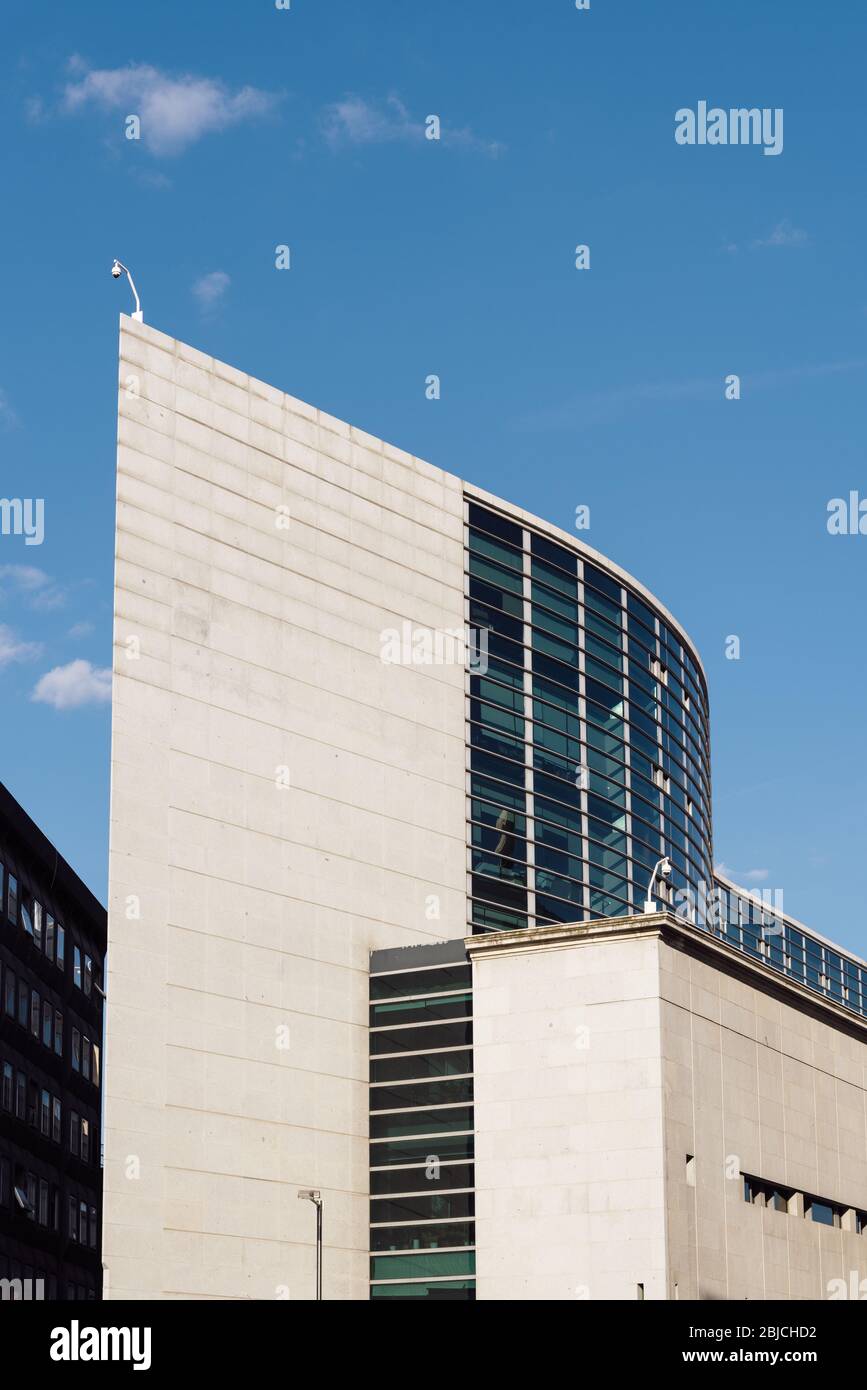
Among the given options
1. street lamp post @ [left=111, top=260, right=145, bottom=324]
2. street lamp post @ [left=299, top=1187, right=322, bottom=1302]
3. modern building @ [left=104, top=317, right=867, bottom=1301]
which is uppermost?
street lamp post @ [left=111, top=260, right=145, bottom=324]

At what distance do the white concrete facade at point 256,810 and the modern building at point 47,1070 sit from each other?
24654mm

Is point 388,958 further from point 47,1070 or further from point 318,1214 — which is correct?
point 47,1070

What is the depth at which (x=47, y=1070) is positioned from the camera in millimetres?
88562

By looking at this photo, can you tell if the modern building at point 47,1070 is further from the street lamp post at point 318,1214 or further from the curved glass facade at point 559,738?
the street lamp post at point 318,1214

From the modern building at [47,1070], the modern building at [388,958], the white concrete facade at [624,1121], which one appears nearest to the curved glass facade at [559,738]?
the modern building at [388,958]

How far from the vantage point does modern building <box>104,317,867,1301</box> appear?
169 feet

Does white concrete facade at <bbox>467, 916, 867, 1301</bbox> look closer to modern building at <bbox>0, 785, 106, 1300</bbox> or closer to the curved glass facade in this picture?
the curved glass facade

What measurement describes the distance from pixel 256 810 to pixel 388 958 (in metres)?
6.93

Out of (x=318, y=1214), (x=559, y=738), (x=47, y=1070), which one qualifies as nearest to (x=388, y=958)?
(x=318, y=1214)

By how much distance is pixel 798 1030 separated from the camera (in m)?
61.8

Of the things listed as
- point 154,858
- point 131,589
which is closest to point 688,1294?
point 154,858

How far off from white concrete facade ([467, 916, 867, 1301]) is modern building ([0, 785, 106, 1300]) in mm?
31471

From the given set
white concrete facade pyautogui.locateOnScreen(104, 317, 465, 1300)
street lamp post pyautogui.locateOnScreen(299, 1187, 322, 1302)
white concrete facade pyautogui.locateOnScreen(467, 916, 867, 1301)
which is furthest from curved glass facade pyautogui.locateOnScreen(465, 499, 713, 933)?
street lamp post pyautogui.locateOnScreen(299, 1187, 322, 1302)

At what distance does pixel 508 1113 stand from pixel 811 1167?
13.5 m
